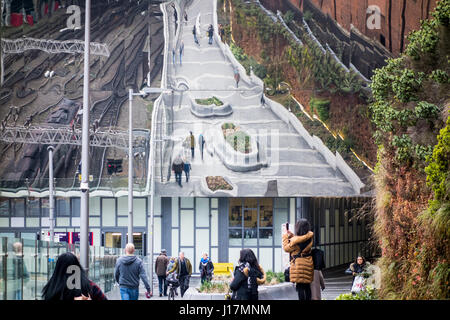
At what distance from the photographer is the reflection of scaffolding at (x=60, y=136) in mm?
46438

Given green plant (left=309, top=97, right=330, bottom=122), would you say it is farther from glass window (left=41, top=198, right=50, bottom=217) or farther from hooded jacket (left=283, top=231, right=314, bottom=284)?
hooded jacket (left=283, top=231, right=314, bottom=284)

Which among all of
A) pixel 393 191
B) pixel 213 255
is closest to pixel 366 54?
pixel 213 255

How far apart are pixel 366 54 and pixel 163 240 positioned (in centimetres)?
1619

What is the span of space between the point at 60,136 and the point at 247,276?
37375 millimetres

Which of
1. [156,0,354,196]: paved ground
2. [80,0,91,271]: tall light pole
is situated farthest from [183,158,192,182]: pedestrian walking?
[80,0,91,271]: tall light pole

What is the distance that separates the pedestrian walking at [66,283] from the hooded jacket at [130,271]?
16.9 feet

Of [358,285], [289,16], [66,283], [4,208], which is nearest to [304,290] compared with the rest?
[66,283]

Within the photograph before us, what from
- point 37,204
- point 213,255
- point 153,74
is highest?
point 153,74

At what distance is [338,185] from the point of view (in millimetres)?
46344

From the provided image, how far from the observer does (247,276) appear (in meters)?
11.0

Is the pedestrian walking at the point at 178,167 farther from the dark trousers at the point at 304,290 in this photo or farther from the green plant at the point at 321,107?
the dark trousers at the point at 304,290

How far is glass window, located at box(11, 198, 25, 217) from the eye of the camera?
164ft

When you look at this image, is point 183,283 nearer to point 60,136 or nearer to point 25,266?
point 25,266
